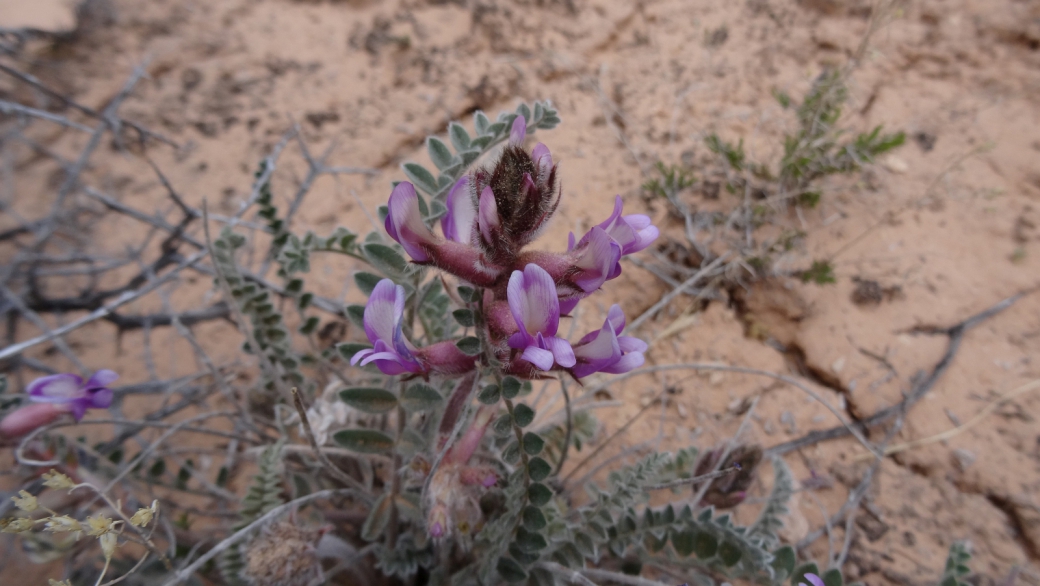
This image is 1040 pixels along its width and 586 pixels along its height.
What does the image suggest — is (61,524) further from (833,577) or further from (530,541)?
(833,577)

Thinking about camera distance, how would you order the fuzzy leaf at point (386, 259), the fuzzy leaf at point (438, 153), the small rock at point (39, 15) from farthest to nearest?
1. the small rock at point (39, 15)
2. the fuzzy leaf at point (438, 153)
3. the fuzzy leaf at point (386, 259)

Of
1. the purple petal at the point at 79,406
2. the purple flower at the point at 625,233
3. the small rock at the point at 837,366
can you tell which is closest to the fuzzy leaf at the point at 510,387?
the purple flower at the point at 625,233

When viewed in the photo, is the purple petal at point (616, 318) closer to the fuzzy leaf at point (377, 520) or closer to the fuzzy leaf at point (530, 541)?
the fuzzy leaf at point (530, 541)

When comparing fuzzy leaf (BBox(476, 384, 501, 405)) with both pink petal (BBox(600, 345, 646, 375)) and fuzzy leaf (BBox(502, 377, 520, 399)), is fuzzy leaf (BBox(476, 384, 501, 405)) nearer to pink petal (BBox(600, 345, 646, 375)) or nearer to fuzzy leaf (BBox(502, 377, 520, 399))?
fuzzy leaf (BBox(502, 377, 520, 399))

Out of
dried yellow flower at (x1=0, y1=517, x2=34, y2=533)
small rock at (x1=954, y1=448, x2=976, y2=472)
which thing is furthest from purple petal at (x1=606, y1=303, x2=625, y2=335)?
small rock at (x1=954, y1=448, x2=976, y2=472)

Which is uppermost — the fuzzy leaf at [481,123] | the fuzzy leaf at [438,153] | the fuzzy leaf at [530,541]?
the fuzzy leaf at [481,123]

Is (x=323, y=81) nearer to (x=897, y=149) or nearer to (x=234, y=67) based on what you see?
(x=234, y=67)
